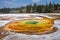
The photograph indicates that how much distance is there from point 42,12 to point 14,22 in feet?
1.51

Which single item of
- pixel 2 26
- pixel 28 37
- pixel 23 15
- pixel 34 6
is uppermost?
pixel 34 6

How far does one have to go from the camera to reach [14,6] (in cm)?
191

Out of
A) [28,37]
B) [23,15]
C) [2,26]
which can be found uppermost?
[23,15]

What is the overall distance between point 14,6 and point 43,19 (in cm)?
50

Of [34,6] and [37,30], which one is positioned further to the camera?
[34,6]

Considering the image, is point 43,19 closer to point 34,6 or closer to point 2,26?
point 34,6

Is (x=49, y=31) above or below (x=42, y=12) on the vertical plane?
below

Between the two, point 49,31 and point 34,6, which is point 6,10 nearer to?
point 34,6

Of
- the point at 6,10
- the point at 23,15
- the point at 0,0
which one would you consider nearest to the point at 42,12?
the point at 23,15

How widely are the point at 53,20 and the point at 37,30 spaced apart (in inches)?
12.2

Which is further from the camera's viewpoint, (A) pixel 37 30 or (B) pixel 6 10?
(B) pixel 6 10

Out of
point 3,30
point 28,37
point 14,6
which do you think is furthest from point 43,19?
point 3,30

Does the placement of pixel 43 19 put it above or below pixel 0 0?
below

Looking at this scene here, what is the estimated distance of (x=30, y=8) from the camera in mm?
1893
